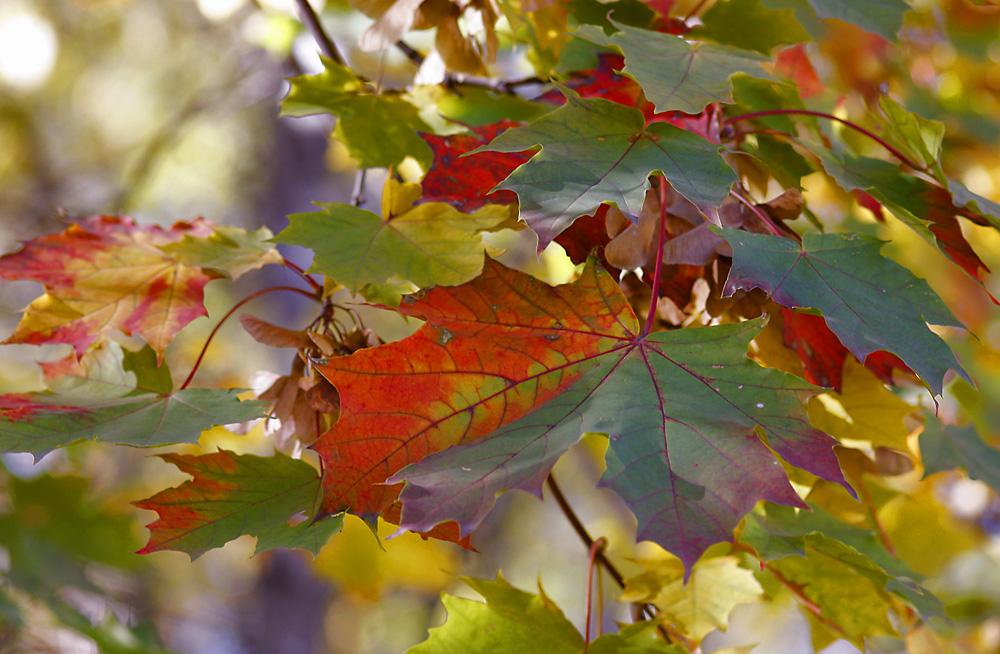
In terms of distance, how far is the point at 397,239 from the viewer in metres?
0.73

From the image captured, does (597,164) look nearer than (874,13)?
→ Yes

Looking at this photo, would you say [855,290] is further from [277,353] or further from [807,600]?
[277,353]

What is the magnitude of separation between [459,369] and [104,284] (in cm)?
55

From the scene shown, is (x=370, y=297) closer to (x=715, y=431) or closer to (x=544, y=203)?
(x=544, y=203)

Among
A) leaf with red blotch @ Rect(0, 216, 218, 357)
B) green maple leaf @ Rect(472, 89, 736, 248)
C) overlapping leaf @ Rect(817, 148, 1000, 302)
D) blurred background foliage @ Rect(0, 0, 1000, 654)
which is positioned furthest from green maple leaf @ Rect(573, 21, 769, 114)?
leaf with red blotch @ Rect(0, 216, 218, 357)

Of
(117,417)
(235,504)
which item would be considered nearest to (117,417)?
(117,417)

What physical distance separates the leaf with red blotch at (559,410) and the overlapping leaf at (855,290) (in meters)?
0.06

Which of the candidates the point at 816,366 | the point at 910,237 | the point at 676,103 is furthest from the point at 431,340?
the point at 910,237

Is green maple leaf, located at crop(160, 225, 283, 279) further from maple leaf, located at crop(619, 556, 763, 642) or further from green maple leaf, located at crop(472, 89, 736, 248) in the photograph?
maple leaf, located at crop(619, 556, 763, 642)

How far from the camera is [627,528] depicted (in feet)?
13.5

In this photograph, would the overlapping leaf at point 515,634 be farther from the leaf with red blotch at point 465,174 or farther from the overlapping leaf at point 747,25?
the overlapping leaf at point 747,25

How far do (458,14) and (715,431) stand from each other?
0.66 m

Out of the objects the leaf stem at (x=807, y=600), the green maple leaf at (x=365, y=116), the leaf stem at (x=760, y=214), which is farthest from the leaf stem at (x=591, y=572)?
the green maple leaf at (x=365, y=116)

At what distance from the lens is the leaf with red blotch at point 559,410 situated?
1.60 ft
